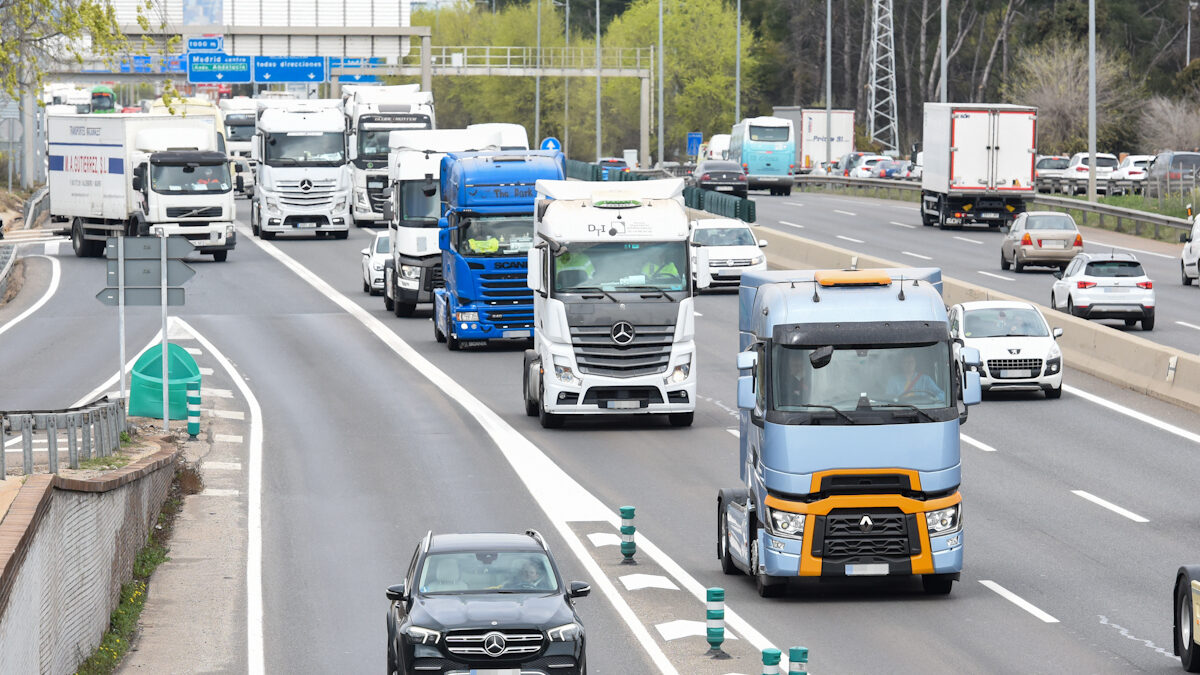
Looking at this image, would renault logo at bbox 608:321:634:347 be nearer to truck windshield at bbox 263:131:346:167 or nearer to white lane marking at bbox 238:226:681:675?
white lane marking at bbox 238:226:681:675

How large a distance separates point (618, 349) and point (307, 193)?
35766 mm

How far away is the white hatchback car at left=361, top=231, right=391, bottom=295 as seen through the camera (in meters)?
47.3

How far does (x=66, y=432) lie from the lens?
1944 cm

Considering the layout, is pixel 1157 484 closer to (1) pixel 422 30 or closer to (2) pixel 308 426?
(2) pixel 308 426

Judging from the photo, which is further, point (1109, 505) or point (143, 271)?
point (143, 271)

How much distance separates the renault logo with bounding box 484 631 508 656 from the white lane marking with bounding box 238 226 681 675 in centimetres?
258

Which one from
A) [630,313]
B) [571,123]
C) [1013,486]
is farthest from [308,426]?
[571,123]

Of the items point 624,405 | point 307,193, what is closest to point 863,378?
point 624,405

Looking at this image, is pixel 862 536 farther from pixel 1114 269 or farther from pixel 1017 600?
pixel 1114 269

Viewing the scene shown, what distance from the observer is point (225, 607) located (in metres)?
18.4

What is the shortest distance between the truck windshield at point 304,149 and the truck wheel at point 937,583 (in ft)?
146

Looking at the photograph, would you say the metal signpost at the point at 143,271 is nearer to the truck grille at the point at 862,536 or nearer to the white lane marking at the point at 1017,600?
the truck grille at the point at 862,536

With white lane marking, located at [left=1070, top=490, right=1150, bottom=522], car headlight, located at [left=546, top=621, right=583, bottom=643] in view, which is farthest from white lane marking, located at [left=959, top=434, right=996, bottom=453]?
car headlight, located at [left=546, top=621, right=583, bottom=643]

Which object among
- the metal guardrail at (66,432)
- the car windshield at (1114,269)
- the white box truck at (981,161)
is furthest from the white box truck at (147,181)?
the metal guardrail at (66,432)
